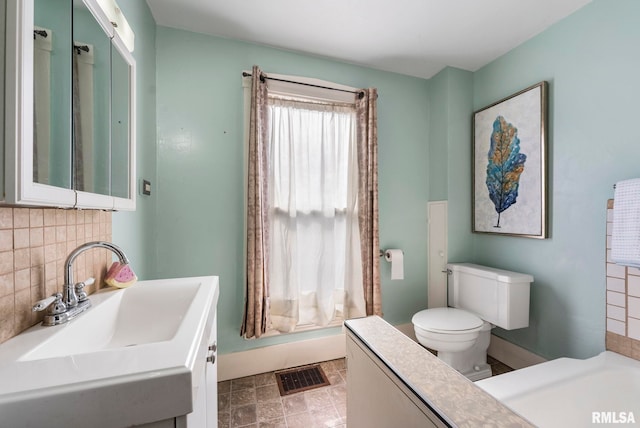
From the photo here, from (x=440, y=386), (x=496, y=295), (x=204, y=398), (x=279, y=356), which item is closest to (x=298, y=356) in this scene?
(x=279, y=356)

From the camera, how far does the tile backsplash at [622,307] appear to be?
49.7 inches

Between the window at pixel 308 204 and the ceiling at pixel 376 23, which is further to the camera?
the window at pixel 308 204

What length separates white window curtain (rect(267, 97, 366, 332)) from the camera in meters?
1.83

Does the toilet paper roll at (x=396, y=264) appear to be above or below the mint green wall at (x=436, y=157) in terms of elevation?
below

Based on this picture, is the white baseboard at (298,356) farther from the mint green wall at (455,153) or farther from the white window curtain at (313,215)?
the mint green wall at (455,153)

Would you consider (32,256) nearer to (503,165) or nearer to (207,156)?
(207,156)

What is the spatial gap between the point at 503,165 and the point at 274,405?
7.38 ft

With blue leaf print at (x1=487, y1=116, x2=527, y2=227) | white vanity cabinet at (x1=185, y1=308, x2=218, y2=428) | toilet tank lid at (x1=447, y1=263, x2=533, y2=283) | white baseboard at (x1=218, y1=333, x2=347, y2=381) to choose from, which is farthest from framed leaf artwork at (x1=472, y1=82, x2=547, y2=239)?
white vanity cabinet at (x1=185, y1=308, x2=218, y2=428)

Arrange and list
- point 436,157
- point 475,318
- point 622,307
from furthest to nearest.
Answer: point 436,157
point 475,318
point 622,307

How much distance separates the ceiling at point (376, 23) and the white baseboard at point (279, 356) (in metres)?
2.12

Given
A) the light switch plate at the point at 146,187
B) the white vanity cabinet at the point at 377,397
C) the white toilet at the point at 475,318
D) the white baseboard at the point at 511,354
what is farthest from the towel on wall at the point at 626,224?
the light switch plate at the point at 146,187

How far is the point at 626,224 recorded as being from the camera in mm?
1195

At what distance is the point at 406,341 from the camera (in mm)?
767

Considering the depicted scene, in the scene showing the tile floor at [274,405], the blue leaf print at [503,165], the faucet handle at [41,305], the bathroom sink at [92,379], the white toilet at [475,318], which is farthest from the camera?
the blue leaf print at [503,165]
